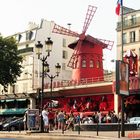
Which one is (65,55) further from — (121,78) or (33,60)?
(121,78)

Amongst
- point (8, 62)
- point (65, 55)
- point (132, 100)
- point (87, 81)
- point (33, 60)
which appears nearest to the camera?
point (132, 100)

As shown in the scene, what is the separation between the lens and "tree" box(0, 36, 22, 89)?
52.1 metres

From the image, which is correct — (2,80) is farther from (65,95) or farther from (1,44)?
(65,95)

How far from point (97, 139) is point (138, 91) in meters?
24.6

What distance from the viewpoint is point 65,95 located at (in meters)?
57.7

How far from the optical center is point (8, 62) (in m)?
52.6

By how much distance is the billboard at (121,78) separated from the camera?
73.2 feet

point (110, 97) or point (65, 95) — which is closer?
point (110, 97)

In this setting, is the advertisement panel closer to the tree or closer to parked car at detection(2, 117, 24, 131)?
parked car at detection(2, 117, 24, 131)

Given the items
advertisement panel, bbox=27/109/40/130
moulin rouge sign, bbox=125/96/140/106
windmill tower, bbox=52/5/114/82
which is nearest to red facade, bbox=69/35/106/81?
windmill tower, bbox=52/5/114/82

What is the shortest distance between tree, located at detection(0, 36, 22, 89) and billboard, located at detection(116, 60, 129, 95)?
99.2ft

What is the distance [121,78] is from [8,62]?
31328 mm

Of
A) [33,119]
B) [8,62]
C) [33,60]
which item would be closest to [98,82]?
[8,62]

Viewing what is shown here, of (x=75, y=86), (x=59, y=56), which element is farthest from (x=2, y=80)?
(x=59, y=56)
